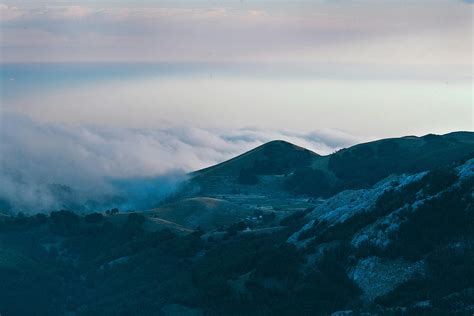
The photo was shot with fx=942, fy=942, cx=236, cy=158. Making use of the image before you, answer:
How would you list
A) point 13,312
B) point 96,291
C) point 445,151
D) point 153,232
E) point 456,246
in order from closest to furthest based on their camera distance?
1. point 456,246
2. point 13,312
3. point 96,291
4. point 153,232
5. point 445,151

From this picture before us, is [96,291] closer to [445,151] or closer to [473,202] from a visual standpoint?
[473,202]

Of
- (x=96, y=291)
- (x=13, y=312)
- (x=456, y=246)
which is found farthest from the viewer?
(x=96, y=291)

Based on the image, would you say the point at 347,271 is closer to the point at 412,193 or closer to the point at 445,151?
the point at 412,193

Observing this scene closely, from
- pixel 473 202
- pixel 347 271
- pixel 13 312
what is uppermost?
pixel 473 202

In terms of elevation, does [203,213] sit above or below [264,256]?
below

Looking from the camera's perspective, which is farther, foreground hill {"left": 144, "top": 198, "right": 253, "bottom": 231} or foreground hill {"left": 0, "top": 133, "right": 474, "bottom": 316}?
foreground hill {"left": 144, "top": 198, "right": 253, "bottom": 231}

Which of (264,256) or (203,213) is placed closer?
(264,256)

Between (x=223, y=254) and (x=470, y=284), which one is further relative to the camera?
(x=223, y=254)

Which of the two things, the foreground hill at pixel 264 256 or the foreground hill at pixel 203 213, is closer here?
the foreground hill at pixel 264 256

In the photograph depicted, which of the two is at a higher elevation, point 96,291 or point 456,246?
point 456,246

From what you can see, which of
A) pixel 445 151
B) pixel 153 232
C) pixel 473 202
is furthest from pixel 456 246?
pixel 445 151
